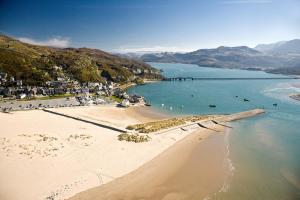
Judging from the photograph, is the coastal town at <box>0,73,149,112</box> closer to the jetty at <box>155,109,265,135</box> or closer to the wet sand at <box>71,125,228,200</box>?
the jetty at <box>155,109,265,135</box>

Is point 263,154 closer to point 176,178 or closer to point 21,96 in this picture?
point 176,178

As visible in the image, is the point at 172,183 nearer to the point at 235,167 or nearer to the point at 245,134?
the point at 235,167

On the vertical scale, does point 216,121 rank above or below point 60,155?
below

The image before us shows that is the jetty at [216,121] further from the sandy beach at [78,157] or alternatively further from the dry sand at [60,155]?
the dry sand at [60,155]

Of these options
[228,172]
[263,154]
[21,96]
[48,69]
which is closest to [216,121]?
[263,154]

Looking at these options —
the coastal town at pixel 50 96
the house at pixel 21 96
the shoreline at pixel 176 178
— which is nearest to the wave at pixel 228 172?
the shoreline at pixel 176 178
